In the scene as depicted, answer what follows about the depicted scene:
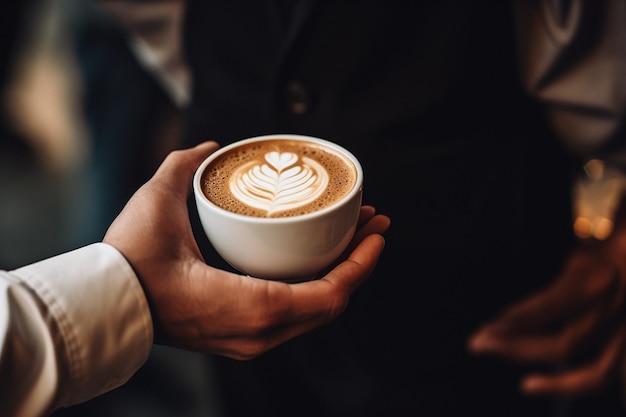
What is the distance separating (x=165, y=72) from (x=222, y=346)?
2.27ft

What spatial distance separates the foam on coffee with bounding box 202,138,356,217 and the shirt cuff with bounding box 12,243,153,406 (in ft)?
0.30

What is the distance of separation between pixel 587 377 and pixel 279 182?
66cm

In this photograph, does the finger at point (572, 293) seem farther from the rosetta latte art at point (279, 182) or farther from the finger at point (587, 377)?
the rosetta latte art at point (279, 182)

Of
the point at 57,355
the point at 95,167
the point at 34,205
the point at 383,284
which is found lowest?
the point at 34,205

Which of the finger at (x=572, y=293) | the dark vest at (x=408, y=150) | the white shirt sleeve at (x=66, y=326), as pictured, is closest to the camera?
the white shirt sleeve at (x=66, y=326)

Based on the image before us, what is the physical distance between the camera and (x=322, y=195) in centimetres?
42

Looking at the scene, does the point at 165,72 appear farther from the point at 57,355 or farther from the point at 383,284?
Answer: the point at 57,355

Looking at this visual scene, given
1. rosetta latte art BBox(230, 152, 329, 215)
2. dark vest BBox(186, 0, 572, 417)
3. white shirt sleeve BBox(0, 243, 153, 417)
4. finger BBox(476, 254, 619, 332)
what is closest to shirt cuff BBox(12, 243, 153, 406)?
white shirt sleeve BBox(0, 243, 153, 417)

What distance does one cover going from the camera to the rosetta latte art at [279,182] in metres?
0.41

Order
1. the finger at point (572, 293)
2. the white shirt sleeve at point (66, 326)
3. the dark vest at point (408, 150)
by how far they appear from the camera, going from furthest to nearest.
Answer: the finger at point (572, 293) < the dark vest at point (408, 150) < the white shirt sleeve at point (66, 326)

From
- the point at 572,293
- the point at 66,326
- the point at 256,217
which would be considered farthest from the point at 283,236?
the point at 572,293

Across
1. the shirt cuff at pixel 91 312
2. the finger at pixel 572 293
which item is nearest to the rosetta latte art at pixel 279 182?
the shirt cuff at pixel 91 312

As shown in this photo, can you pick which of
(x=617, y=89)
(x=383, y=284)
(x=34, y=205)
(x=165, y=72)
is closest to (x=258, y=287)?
(x=383, y=284)

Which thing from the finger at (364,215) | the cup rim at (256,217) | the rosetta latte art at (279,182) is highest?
the cup rim at (256,217)
